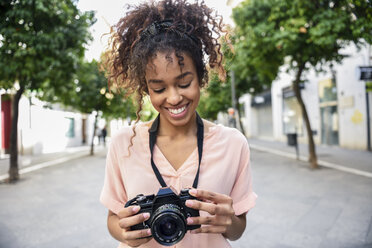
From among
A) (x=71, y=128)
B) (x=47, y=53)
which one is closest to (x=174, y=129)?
(x=47, y=53)

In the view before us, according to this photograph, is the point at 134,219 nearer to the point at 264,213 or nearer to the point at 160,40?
the point at 160,40

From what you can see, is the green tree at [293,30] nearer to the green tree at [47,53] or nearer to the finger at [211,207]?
the green tree at [47,53]

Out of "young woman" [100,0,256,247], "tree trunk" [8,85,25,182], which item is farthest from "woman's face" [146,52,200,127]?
"tree trunk" [8,85,25,182]

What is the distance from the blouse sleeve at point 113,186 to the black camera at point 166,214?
217mm

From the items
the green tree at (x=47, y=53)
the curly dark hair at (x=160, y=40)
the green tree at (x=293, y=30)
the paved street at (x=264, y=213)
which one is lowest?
the paved street at (x=264, y=213)

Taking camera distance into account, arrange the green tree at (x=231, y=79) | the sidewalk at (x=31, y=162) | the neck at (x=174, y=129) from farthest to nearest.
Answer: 1. the sidewalk at (x=31, y=162)
2. the green tree at (x=231, y=79)
3. the neck at (x=174, y=129)

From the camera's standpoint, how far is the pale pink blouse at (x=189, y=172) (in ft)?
4.40

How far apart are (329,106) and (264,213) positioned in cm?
1361

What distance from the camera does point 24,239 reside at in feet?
13.8

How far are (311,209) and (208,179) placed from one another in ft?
15.1

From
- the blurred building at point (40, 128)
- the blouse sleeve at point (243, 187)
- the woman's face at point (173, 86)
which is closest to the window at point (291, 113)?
the blurred building at point (40, 128)

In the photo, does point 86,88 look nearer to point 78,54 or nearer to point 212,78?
point 78,54

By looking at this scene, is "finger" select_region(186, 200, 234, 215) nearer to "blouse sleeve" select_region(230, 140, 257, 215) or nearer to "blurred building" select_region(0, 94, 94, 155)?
"blouse sleeve" select_region(230, 140, 257, 215)

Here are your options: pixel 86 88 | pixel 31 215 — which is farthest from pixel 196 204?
pixel 86 88
